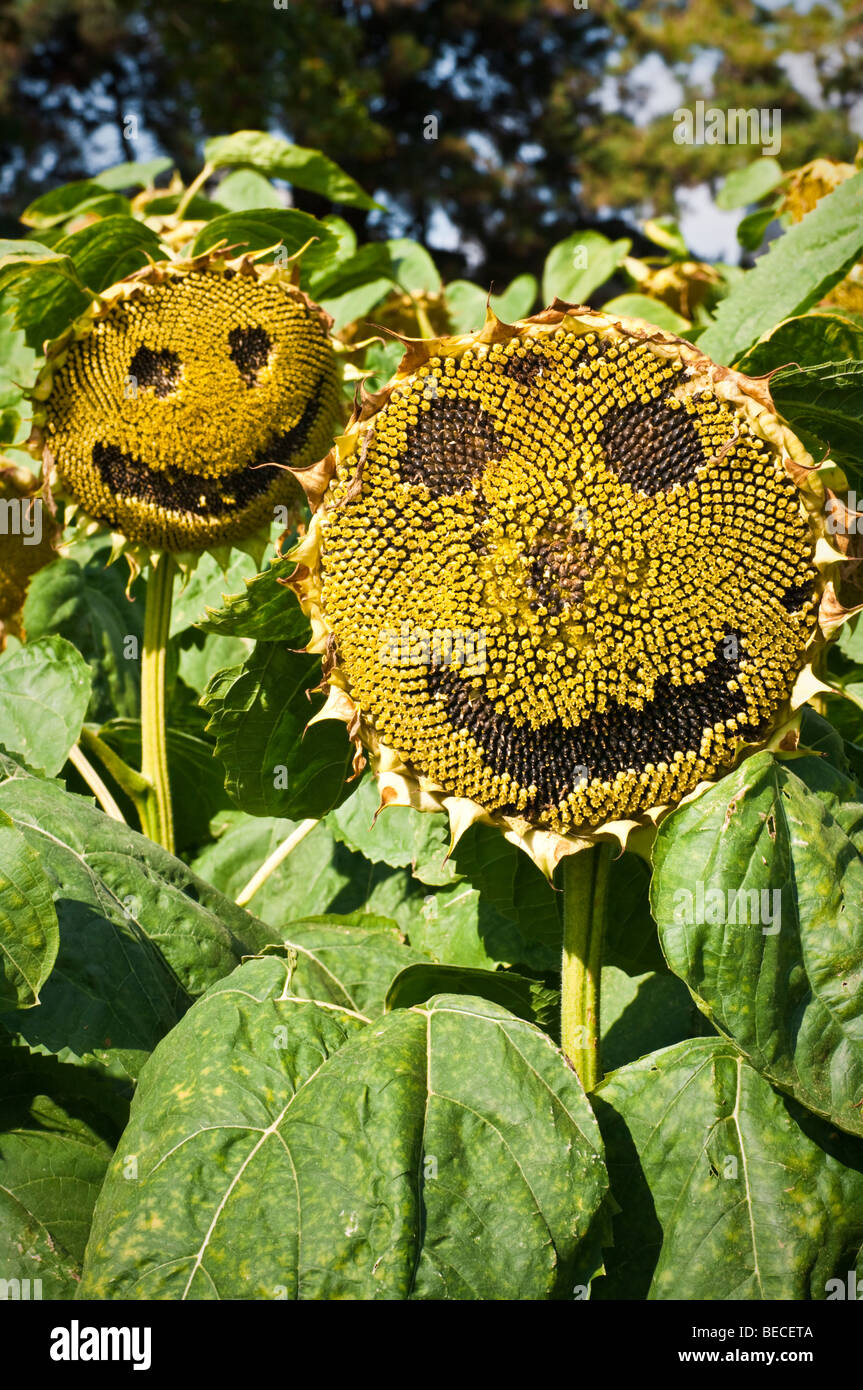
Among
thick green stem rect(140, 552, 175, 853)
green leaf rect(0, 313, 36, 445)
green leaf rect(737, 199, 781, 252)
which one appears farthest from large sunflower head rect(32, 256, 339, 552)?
green leaf rect(737, 199, 781, 252)

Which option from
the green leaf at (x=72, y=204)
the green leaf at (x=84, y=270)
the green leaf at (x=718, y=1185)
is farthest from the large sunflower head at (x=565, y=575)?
the green leaf at (x=72, y=204)

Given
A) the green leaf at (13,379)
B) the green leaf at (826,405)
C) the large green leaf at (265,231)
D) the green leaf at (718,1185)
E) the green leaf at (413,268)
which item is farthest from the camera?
the green leaf at (413,268)

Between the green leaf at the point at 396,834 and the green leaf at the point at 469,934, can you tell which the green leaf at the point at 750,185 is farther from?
the green leaf at the point at 469,934

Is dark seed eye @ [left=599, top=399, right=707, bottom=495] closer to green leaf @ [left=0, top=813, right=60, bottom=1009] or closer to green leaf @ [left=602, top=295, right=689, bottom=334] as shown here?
green leaf @ [left=0, top=813, right=60, bottom=1009]

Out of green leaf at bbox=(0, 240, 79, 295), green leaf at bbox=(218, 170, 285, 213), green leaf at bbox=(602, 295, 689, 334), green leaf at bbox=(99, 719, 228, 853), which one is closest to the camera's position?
green leaf at bbox=(0, 240, 79, 295)

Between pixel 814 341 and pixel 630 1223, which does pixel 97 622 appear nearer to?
pixel 814 341
